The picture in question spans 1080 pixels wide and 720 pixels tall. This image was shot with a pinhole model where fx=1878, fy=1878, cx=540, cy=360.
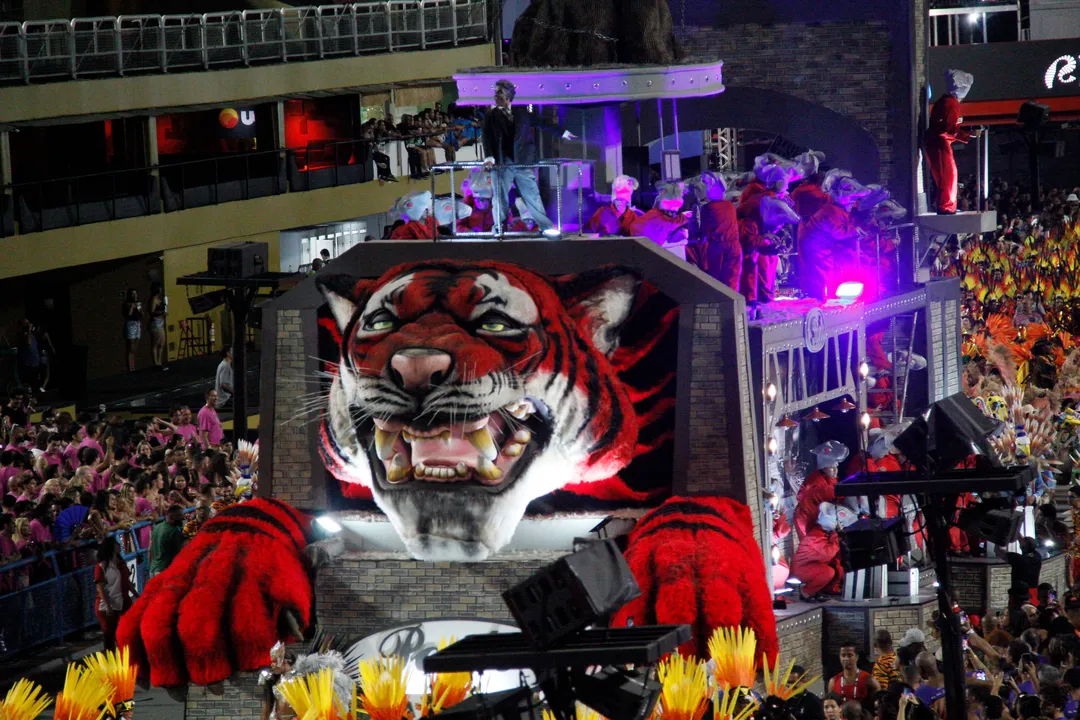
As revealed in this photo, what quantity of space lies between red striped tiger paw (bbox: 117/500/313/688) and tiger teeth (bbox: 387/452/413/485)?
102 cm

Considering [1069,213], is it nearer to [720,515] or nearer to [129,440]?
[129,440]

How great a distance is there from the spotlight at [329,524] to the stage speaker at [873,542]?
180 inches

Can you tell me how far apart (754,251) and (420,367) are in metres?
4.92

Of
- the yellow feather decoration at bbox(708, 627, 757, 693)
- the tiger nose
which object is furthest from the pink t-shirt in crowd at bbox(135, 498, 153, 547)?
the yellow feather decoration at bbox(708, 627, 757, 693)

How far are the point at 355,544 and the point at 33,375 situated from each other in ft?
44.9

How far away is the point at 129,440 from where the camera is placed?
21.1m

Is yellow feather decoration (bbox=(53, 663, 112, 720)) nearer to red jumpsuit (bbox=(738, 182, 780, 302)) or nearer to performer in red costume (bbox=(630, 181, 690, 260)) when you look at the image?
performer in red costume (bbox=(630, 181, 690, 260))

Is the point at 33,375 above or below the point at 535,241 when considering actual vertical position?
below

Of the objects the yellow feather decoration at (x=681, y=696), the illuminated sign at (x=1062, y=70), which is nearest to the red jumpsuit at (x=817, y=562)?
the yellow feather decoration at (x=681, y=696)

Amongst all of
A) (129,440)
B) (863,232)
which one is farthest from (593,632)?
(129,440)

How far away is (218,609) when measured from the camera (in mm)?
13781

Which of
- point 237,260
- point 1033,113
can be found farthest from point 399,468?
point 1033,113

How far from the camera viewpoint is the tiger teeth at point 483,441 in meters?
14.1

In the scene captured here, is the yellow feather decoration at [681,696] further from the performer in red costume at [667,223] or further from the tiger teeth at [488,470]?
the performer in red costume at [667,223]
